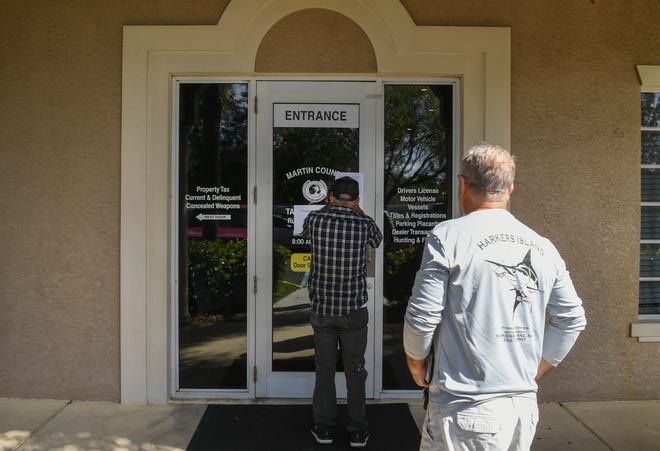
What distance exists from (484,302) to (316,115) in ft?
9.69

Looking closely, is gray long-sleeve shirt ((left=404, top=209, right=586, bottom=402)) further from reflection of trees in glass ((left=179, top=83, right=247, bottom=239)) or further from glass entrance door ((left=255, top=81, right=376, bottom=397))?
reflection of trees in glass ((left=179, top=83, right=247, bottom=239))

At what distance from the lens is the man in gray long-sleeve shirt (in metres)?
2.04

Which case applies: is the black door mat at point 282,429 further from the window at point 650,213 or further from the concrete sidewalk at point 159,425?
the window at point 650,213

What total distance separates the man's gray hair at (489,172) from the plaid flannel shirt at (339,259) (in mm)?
1607

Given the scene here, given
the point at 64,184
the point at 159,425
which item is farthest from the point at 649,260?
the point at 64,184

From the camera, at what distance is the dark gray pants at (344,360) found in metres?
3.76

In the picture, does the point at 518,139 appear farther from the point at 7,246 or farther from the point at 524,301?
the point at 7,246

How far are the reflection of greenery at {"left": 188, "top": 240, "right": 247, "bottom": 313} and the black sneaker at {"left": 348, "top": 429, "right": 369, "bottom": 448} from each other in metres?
1.49

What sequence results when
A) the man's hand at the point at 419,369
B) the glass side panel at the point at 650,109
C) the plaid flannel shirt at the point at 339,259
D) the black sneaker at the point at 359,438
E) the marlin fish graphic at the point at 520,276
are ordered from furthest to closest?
the glass side panel at the point at 650,109 < the black sneaker at the point at 359,438 < the plaid flannel shirt at the point at 339,259 < the man's hand at the point at 419,369 < the marlin fish graphic at the point at 520,276

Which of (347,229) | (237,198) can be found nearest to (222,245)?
(237,198)

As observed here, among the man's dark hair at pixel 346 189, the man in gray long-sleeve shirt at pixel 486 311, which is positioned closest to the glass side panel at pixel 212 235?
the man's dark hair at pixel 346 189

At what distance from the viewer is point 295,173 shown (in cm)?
465

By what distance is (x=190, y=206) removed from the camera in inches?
185

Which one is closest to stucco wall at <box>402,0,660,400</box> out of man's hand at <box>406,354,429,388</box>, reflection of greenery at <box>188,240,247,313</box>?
reflection of greenery at <box>188,240,247,313</box>
